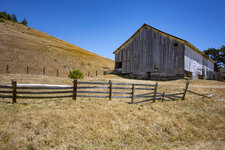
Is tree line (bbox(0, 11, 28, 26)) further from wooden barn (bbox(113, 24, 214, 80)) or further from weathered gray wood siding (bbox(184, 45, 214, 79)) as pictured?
weathered gray wood siding (bbox(184, 45, 214, 79))

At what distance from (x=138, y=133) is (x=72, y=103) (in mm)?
4050

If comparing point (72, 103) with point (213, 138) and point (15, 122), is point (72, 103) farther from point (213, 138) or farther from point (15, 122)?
point (213, 138)

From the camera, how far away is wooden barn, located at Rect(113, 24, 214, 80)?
20922 mm

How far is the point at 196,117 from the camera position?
7.66 meters

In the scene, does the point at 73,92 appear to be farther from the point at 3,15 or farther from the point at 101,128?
the point at 3,15

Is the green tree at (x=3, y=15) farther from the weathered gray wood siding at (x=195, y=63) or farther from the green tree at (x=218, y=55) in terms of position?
the green tree at (x=218, y=55)

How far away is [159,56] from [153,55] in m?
1.10

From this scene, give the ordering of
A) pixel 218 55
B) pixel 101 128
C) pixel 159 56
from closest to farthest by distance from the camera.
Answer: pixel 101 128, pixel 159 56, pixel 218 55

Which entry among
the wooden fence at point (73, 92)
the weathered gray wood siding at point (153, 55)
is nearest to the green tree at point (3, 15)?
the weathered gray wood siding at point (153, 55)

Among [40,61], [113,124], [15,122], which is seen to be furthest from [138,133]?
[40,61]

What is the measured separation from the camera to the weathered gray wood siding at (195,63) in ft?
70.0

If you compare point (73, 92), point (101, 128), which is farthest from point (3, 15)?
point (101, 128)

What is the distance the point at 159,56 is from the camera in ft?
74.0

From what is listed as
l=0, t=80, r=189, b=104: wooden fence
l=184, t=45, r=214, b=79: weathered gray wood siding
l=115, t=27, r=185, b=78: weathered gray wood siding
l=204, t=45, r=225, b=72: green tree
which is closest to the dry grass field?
l=0, t=80, r=189, b=104: wooden fence
